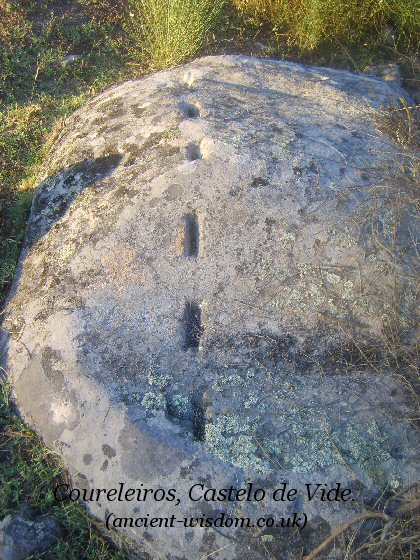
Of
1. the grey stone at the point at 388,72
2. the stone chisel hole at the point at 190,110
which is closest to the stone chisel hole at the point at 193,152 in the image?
the stone chisel hole at the point at 190,110

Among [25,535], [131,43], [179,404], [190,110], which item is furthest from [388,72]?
[25,535]

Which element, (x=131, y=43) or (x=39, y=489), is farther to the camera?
(x=131, y=43)

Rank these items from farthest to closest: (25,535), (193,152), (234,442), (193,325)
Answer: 1. (193,152)
2. (193,325)
3. (25,535)
4. (234,442)

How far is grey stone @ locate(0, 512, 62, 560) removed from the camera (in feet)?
8.34

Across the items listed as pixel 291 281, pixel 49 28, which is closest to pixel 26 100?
pixel 49 28

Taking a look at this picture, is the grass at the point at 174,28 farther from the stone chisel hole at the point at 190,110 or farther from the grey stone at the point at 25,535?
the grey stone at the point at 25,535

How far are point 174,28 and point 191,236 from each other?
2599mm

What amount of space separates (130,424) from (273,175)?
4.74 feet

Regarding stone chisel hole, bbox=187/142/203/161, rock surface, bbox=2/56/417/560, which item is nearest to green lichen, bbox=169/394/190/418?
rock surface, bbox=2/56/417/560

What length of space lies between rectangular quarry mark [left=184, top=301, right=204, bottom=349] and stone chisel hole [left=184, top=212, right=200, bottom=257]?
10.7 inches

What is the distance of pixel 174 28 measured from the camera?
4672 millimetres

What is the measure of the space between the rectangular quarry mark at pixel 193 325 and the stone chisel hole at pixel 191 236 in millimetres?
271

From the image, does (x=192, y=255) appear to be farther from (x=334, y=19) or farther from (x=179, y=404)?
(x=334, y=19)

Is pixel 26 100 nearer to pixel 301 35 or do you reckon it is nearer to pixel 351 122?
pixel 301 35
